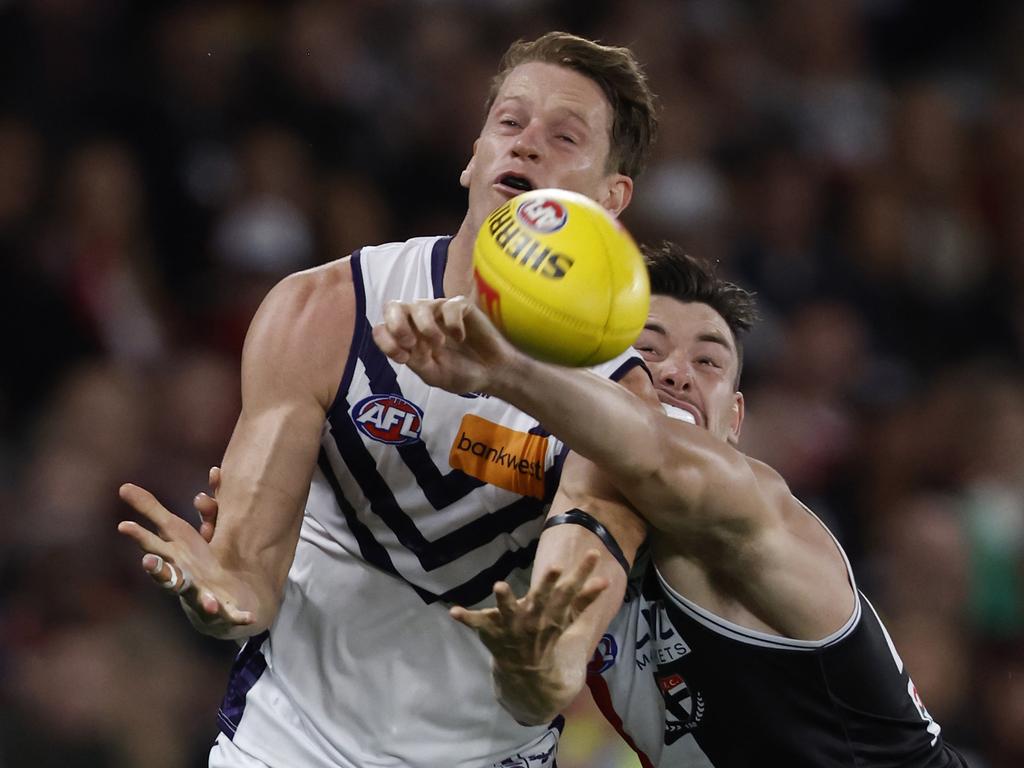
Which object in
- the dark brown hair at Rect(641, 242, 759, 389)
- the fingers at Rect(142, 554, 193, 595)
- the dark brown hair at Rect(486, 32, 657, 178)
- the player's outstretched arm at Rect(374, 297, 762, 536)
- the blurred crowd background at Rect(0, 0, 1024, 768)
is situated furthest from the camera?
the blurred crowd background at Rect(0, 0, 1024, 768)

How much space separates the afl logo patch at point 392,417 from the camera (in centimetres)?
405

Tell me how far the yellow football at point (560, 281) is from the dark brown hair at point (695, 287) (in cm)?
130

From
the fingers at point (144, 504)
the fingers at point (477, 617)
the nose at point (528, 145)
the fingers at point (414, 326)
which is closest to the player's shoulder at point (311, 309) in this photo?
the nose at point (528, 145)

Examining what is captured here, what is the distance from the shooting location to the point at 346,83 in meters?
8.96

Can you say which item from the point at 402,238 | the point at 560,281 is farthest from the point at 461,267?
the point at 402,238

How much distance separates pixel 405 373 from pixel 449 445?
21 cm

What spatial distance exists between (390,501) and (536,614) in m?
0.87

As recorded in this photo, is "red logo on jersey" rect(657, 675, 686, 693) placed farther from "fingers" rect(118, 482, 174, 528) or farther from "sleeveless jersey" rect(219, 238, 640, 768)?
"fingers" rect(118, 482, 174, 528)

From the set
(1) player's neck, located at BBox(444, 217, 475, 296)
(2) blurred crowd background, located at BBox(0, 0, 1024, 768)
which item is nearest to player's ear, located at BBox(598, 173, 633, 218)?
(1) player's neck, located at BBox(444, 217, 475, 296)

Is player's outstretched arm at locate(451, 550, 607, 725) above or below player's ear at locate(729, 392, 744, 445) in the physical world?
above

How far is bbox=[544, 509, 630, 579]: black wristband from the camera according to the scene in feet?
12.3

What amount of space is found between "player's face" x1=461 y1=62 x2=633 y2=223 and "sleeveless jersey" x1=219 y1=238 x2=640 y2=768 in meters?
0.25

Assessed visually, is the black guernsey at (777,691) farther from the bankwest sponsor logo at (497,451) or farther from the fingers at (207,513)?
the fingers at (207,513)

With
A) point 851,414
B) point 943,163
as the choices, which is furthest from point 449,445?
point 943,163
